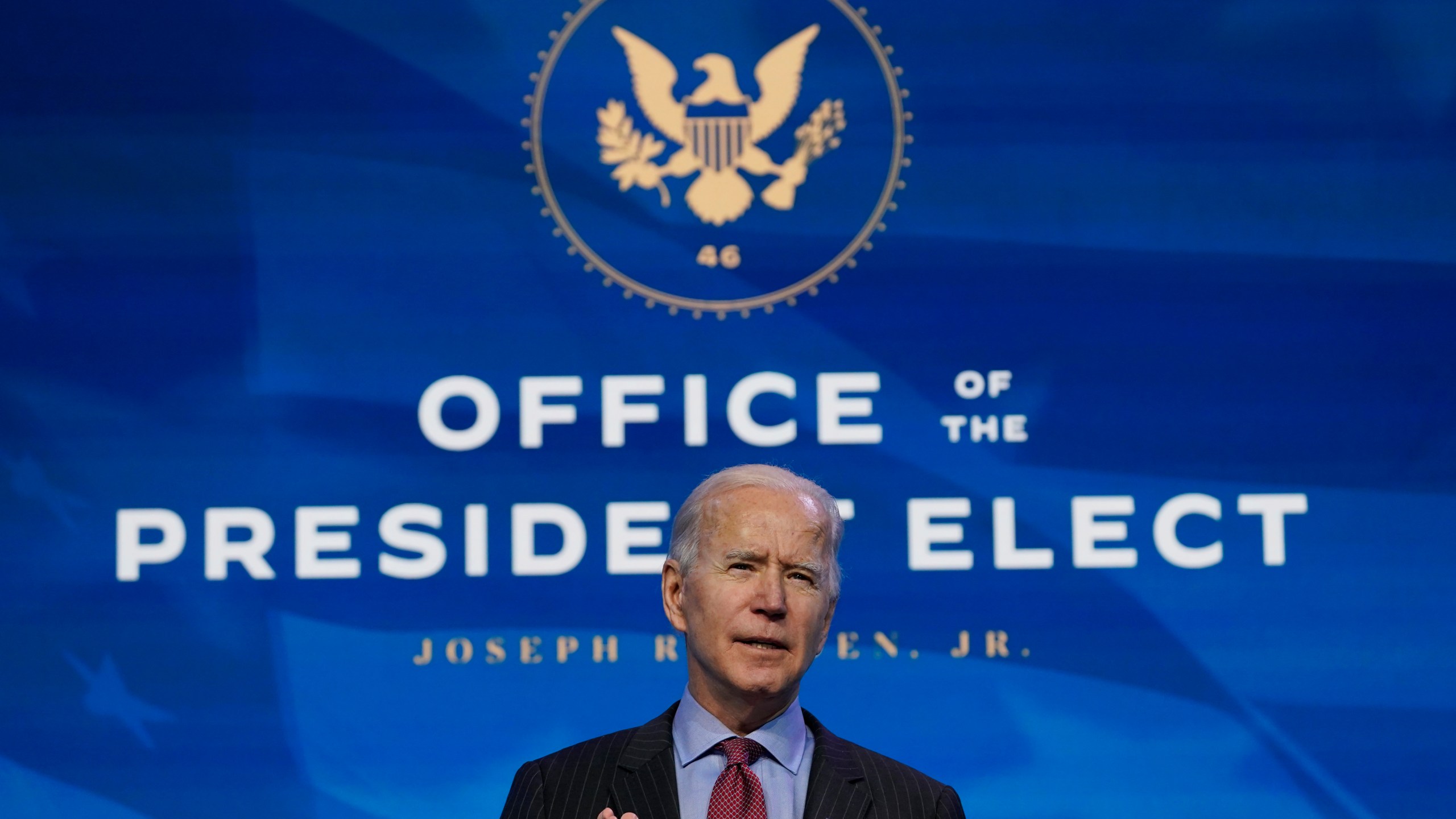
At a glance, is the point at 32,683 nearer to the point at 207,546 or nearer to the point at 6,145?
the point at 207,546

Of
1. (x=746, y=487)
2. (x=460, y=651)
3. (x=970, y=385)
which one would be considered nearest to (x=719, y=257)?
(x=970, y=385)

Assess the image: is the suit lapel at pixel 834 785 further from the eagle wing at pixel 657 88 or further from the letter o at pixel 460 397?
the eagle wing at pixel 657 88

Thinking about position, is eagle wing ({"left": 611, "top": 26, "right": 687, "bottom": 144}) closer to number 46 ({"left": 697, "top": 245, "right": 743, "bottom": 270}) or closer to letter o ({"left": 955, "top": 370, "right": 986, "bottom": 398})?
number 46 ({"left": 697, "top": 245, "right": 743, "bottom": 270})

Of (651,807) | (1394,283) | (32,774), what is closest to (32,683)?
(32,774)

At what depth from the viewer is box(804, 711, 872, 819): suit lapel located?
178 cm

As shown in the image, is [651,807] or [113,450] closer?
[651,807]

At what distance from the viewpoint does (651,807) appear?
176 cm

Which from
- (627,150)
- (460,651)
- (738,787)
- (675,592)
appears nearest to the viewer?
(738,787)

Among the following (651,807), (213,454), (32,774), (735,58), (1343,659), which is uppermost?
(735,58)

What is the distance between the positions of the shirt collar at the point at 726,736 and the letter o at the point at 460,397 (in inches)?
59.3

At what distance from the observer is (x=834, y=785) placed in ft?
5.92

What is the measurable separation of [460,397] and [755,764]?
1.64 m

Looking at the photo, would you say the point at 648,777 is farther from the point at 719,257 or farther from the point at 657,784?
the point at 719,257

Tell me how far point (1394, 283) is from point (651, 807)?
90.3 inches
